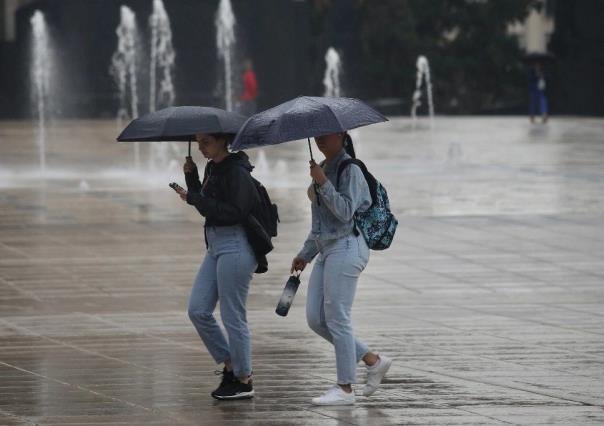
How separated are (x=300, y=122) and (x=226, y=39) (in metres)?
35.5

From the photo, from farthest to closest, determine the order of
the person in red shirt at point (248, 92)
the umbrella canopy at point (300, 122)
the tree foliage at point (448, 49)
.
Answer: the tree foliage at point (448, 49), the person in red shirt at point (248, 92), the umbrella canopy at point (300, 122)

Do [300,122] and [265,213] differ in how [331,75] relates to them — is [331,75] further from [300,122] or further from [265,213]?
[300,122]

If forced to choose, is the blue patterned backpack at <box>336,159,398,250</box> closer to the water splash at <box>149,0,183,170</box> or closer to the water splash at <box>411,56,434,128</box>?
the water splash at <box>149,0,183,170</box>

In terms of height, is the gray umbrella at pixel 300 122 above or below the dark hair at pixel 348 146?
above

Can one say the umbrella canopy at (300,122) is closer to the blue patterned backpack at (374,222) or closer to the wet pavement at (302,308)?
the blue patterned backpack at (374,222)

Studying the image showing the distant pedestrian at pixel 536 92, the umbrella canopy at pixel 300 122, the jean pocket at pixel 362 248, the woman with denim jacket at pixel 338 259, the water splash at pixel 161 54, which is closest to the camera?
the umbrella canopy at pixel 300 122

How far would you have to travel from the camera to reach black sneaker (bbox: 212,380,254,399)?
27.8ft

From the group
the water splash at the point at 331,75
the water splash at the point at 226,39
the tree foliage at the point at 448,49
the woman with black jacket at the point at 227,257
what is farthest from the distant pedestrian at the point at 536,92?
the woman with black jacket at the point at 227,257

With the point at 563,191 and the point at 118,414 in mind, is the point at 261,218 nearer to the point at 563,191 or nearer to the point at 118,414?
the point at 118,414

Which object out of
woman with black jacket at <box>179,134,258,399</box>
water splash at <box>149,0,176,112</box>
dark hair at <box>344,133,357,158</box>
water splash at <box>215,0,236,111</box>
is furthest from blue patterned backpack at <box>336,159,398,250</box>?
water splash at <box>215,0,236,111</box>

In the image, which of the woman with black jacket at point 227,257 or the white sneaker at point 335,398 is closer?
the white sneaker at point 335,398

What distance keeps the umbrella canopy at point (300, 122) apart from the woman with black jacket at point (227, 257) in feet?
1.27

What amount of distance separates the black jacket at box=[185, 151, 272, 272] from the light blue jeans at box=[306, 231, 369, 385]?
0.36 meters

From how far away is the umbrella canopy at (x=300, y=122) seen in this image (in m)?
7.94
